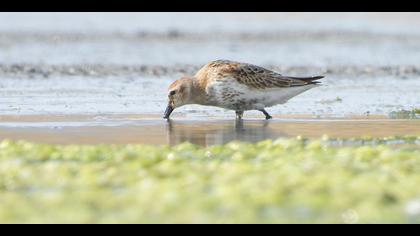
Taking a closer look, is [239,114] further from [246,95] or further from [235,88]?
[235,88]

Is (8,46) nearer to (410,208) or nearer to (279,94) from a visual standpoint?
(279,94)

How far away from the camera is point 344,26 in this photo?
3322cm

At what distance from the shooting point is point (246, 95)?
13320mm

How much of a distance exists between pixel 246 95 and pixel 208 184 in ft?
19.7

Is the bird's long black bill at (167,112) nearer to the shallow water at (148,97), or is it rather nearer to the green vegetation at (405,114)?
the shallow water at (148,97)

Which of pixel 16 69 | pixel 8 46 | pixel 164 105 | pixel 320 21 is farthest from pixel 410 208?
pixel 320 21

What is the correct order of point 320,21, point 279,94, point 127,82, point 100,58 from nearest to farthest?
point 279,94 < point 127,82 < point 100,58 < point 320,21

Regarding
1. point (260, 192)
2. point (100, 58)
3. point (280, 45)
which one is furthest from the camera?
point (280, 45)

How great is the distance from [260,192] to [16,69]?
13.3 m

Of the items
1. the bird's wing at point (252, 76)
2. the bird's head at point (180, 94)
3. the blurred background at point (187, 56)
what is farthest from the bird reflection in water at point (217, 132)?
the blurred background at point (187, 56)

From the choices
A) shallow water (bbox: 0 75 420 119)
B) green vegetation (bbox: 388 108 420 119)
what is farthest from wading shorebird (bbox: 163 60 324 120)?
green vegetation (bbox: 388 108 420 119)

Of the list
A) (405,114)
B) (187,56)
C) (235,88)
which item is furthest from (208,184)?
(187,56)

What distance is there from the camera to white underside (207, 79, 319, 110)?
43.4 ft

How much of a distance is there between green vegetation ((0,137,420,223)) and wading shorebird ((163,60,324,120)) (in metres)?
3.88
